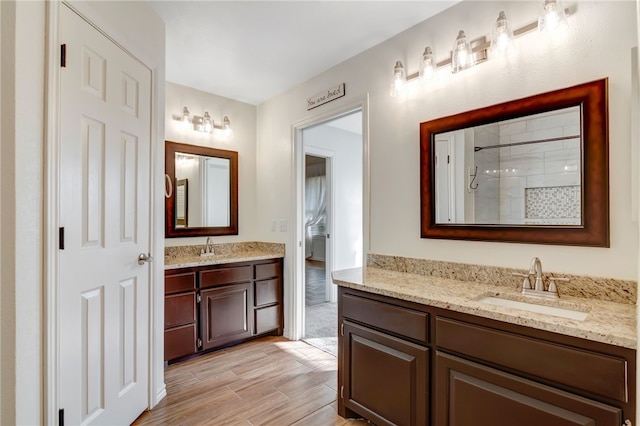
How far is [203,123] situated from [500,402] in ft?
A: 10.5

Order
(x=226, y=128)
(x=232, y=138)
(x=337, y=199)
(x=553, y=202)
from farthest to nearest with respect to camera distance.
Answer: (x=337, y=199) < (x=232, y=138) < (x=226, y=128) < (x=553, y=202)

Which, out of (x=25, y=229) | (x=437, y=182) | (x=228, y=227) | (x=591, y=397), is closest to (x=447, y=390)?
(x=591, y=397)

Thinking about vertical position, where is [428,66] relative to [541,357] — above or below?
above

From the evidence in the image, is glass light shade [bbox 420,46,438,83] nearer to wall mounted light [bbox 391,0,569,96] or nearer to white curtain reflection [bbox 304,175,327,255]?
wall mounted light [bbox 391,0,569,96]

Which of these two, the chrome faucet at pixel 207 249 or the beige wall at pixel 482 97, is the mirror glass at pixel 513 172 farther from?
the chrome faucet at pixel 207 249

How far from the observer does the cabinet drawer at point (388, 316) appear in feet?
5.06

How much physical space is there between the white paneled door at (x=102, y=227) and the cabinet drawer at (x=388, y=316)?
127 cm

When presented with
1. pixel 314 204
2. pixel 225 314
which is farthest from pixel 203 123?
pixel 314 204

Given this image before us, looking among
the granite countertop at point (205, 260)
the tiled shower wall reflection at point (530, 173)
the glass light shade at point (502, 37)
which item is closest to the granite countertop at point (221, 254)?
the granite countertop at point (205, 260)

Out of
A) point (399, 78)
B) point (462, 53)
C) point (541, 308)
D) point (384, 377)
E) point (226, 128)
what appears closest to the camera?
point (541, 308)

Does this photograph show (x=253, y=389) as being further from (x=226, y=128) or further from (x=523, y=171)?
(x=226, y=128)

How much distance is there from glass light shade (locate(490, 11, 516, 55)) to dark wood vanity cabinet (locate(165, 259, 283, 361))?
2.52 metres

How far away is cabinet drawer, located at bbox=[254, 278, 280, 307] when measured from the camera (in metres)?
3.13

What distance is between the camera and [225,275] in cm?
290
